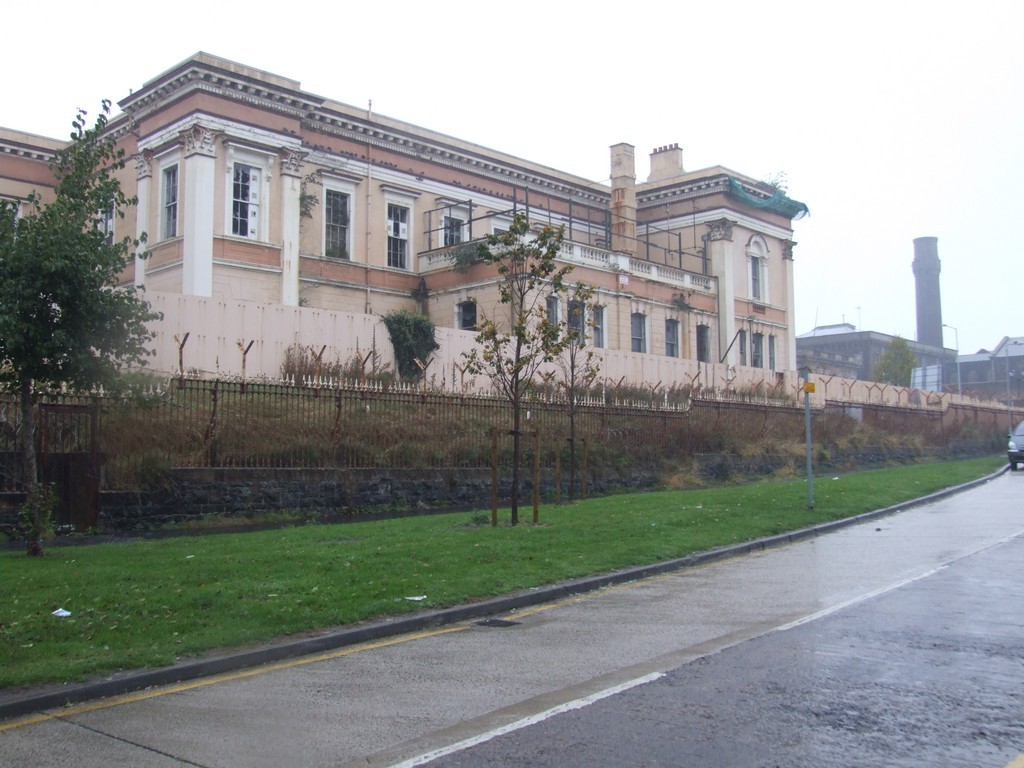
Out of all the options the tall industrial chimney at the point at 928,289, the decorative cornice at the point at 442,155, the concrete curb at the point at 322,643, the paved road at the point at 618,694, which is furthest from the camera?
the tall industrial chimney at the point at 928,289

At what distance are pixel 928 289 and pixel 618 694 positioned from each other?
104201 millimetres

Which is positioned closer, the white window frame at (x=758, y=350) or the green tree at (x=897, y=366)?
the white window frame at (x=758, y=350)

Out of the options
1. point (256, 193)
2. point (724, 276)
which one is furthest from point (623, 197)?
point (256, 193)

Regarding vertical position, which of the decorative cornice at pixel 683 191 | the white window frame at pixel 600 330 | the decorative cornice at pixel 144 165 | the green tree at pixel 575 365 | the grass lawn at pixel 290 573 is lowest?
the grass lawn at pixel 290 573

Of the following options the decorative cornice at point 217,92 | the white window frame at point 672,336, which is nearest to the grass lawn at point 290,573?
the decorative cornice at point 217,92

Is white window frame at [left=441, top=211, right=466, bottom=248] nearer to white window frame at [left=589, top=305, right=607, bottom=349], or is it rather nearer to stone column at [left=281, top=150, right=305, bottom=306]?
white window frame at [left=589, top=305, right=607, bottom=349]

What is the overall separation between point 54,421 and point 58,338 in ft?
14.2

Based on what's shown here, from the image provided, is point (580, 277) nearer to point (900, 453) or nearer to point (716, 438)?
point (716, 438)

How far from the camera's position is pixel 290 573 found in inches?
457

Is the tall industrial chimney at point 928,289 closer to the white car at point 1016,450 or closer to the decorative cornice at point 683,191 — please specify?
the decorative cornice at point 683,191

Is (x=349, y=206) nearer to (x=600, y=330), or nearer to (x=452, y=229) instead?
(x=452, y=229)

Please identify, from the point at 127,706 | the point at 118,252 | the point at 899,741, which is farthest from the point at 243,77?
the point at 899,741

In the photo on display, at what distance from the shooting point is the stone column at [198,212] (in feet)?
108

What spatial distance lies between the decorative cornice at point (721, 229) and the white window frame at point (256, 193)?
2464cm
